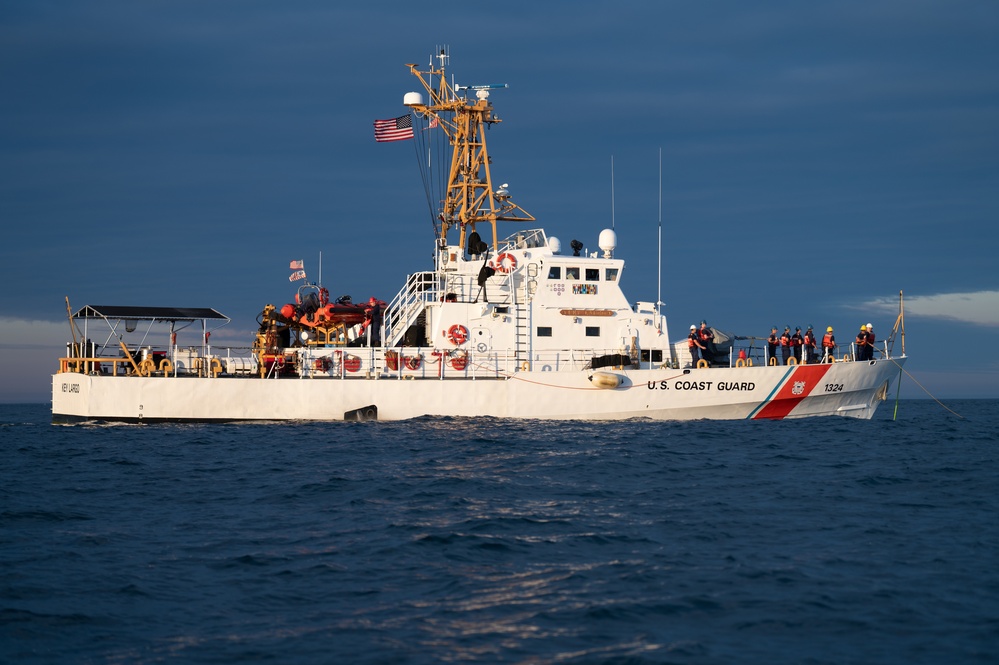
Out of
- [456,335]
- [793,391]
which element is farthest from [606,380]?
[793,391]

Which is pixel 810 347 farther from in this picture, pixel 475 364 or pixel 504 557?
pixel 504 557

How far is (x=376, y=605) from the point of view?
32.3 ft

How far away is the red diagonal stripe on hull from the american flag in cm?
1526

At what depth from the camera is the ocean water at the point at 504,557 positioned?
877 centimetres

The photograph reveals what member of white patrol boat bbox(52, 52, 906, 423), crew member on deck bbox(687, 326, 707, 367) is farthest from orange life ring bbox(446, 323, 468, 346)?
crew member on deck bbox(687, 326, 707, 367)

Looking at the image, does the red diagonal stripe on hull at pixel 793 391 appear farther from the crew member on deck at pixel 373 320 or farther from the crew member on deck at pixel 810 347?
the crew member on deck at pixel 373 320

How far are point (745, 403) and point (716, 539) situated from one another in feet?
53.8

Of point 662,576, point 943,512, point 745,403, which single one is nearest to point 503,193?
point 745,403

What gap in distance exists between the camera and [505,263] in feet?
98.6

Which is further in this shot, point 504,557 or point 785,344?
point 785,344

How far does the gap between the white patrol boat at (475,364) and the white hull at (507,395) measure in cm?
4

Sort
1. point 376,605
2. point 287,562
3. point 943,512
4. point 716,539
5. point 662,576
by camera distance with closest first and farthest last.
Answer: point 376,605 < point 662,576 < point 287,562 < point 716,539 < point 943,512

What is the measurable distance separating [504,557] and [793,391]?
61.6ft

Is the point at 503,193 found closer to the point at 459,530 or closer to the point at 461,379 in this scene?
the point at 461,379
